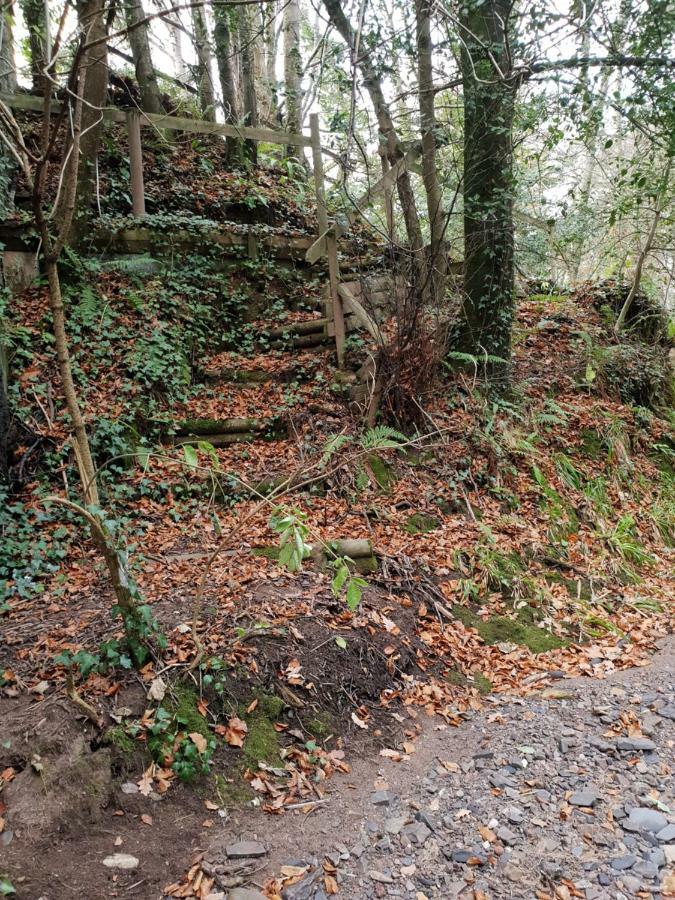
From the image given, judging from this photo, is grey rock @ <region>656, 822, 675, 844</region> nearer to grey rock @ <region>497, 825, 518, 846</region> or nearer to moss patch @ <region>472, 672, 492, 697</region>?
grey rock @ <region>497, 825, 518, 846</region>

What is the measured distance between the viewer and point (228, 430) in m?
6.41

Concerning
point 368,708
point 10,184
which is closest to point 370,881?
point 368,708

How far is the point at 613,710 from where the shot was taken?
11.2ft

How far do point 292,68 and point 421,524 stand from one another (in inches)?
275

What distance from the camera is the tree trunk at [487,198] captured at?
6.44m

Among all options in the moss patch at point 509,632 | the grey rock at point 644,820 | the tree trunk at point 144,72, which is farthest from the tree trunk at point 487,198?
the tree trunk at point 144,72

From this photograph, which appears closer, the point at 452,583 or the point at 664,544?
the point at 452,583

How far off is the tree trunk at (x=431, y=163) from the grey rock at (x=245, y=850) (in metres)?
5.42

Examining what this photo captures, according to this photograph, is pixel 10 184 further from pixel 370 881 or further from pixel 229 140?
pixel 370 881

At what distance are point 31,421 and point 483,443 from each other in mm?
Answer: 4530

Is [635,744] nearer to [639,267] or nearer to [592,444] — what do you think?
[592,444]

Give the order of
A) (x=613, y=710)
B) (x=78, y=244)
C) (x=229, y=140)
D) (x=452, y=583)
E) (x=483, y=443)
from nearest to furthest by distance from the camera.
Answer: (x=613, y=710) → (x=452, y=583) → (x=483, y=443) → (x=78, y=244) → (x=229, y=140)

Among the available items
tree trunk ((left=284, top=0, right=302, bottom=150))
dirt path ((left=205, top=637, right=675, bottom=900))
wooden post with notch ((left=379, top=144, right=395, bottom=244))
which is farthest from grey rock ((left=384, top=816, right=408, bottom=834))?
tree trunk ((left=284, top=0, right=302, bottom=150))

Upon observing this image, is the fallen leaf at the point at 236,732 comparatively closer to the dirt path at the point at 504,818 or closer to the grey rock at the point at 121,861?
the dirt path at the point at 504,818
